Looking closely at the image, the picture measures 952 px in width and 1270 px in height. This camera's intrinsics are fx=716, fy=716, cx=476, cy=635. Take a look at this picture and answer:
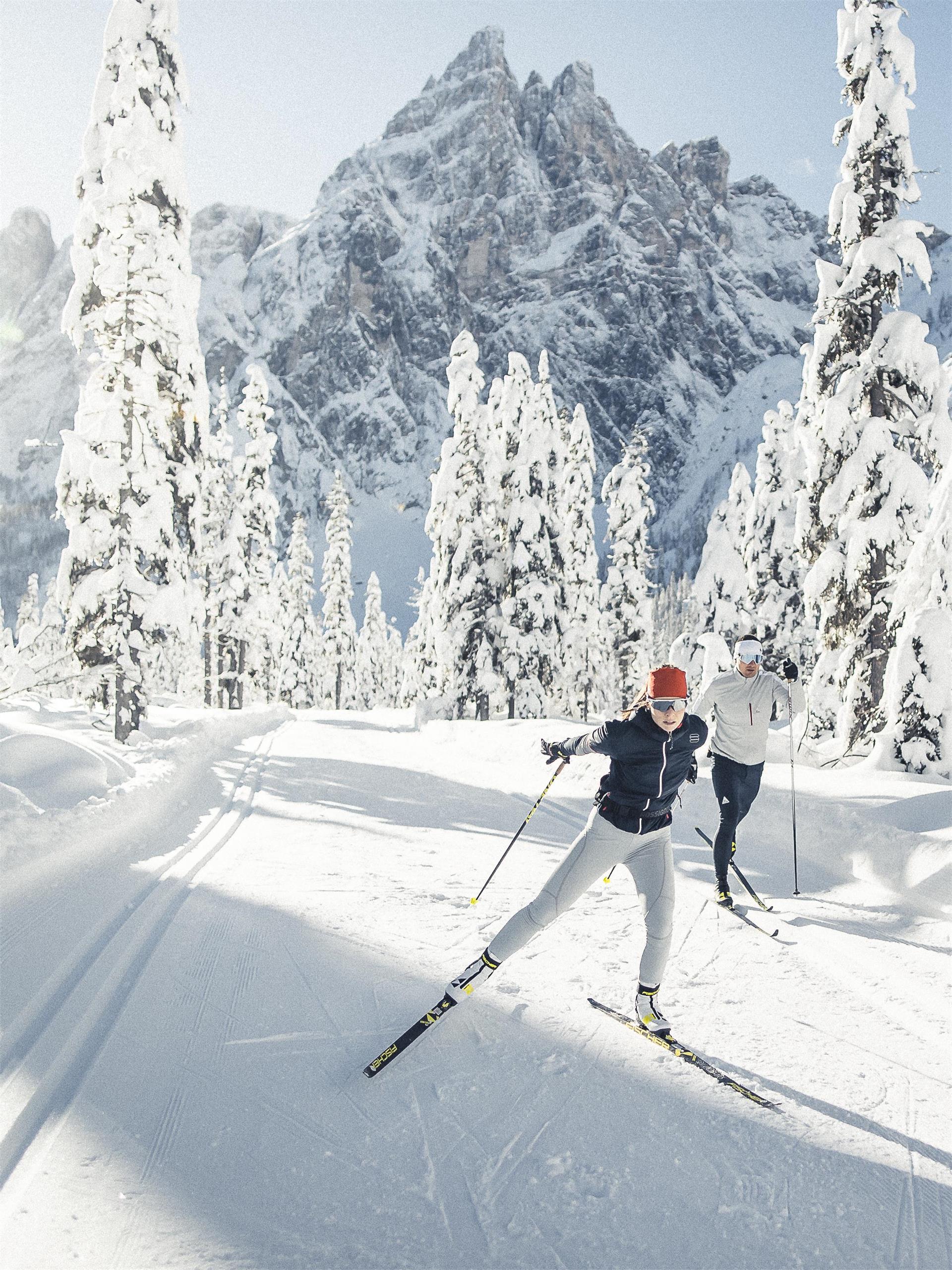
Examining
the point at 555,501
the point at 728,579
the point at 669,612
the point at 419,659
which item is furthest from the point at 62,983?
the point at 669,612

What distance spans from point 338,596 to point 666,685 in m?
50.6

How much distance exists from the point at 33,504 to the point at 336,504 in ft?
538

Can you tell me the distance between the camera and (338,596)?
5331 centimetres

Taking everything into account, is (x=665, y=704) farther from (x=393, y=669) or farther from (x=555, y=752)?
(x=393, y=669)

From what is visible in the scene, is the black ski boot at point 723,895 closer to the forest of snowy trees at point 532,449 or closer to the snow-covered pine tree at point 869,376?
the forest of snowy trees at point 532,449

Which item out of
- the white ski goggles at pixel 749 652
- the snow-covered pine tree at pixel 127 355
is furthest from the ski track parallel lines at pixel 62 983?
the snow-covered pine tree at pixel 127 355

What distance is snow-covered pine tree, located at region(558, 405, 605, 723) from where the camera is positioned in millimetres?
30500

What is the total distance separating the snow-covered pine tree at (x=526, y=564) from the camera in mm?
24734

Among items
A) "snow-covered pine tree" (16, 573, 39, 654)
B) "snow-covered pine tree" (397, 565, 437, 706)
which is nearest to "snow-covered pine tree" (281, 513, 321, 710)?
"snow-covered pine tree" (397, 565, 437, 706)

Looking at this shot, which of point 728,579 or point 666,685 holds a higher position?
point 728,579

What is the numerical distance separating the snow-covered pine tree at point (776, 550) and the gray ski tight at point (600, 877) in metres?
26.3

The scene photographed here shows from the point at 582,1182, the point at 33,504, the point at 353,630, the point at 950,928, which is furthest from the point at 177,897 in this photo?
the point at 33,504

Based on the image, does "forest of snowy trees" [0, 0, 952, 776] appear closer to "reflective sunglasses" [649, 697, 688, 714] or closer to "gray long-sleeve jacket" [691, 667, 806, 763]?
"gray long-sleeve jacket" [691, 667, 806, 763]

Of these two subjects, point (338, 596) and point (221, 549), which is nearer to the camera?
point (221, 549)
